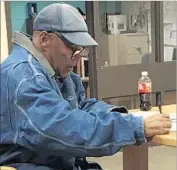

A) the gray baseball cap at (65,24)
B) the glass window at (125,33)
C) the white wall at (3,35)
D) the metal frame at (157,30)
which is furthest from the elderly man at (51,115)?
the metal frame at (157,30)

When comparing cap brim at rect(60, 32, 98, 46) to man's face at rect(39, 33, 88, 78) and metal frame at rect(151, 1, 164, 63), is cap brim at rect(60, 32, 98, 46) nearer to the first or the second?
man's face at rect(39, 33, 88, 78)

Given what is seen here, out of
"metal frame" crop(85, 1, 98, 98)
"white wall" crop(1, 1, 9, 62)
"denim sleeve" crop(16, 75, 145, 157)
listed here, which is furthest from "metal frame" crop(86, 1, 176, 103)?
"denim sleeve" crop(16, 75, 145, 157)

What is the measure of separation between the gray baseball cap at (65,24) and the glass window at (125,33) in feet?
6.87

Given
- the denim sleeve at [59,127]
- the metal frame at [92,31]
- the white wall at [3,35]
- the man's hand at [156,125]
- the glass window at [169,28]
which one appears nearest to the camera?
the denim sleeve at [59,127]

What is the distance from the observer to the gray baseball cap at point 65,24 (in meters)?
1.56

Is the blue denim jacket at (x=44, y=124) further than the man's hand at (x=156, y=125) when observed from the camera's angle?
No

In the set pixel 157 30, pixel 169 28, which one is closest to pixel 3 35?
pixel 157 30

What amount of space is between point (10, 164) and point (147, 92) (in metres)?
0.93

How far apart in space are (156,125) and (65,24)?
0.52 meters

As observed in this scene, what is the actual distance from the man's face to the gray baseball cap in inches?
1.3

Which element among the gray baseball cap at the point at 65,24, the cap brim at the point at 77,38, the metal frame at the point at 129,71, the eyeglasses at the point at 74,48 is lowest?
the metal frame at the point at 129,71

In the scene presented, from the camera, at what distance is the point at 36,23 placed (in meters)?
1.61

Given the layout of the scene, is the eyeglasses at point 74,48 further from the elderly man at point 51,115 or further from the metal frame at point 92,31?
the metal frame at point 92,31

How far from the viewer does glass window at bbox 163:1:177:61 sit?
391cm
